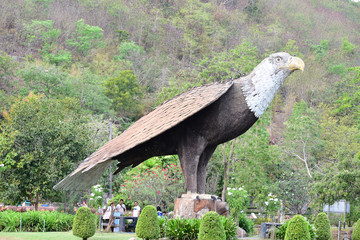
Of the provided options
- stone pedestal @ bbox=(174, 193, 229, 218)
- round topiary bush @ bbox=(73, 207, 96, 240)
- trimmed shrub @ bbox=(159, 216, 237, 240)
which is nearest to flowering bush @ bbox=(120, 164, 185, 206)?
round topiary bush @ bbox=(73, 207, 96, 240)

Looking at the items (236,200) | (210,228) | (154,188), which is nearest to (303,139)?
(236,200)

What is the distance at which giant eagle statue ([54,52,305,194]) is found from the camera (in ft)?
30.9

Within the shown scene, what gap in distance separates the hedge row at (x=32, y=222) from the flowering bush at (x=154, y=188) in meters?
5.91

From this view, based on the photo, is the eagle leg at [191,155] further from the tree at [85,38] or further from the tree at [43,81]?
the tree at [85,38]

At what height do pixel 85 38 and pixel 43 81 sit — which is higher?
pixel 85 38

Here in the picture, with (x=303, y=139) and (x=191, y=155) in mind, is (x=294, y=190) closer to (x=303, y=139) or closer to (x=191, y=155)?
(x=303, y=139)

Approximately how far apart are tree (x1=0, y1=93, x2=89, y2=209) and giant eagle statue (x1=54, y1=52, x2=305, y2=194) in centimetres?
1021

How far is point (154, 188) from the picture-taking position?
72.1 feet

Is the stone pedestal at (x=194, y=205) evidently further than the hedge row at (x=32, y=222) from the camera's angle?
No

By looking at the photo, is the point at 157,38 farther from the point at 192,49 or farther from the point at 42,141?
the point at 42,141

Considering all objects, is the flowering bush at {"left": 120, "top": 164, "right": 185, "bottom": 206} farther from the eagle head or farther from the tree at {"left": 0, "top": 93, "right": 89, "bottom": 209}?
the eagle head

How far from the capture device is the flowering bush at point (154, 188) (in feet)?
72.0

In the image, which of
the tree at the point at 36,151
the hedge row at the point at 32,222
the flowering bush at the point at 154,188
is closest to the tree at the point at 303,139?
the flowering bush at the point at 154,188

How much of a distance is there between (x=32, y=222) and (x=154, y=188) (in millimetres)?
7351
